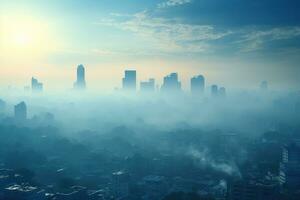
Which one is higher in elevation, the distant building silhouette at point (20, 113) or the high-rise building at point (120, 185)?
the distant building silhouette at point (20, 113)

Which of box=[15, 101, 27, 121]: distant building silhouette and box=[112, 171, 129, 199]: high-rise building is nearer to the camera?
box=[112, 171, 129, 199]: high-rise building

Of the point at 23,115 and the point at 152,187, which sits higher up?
the point at 23,115

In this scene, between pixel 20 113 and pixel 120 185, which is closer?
pixel 120 185

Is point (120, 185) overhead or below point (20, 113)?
below

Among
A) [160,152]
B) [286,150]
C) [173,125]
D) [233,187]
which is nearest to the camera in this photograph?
[233,187]

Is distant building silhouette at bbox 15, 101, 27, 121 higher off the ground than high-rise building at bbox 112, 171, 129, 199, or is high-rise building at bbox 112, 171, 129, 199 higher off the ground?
distant building silhouette at bbox 15, 101, 27, 121

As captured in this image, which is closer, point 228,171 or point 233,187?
point 233,187

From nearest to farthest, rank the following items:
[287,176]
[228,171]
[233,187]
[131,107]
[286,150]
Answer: [233,187], [287,176], [228,171], [286,150], [131,107]

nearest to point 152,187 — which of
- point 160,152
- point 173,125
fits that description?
point 160,152

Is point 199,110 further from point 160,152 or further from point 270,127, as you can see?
point 160,152

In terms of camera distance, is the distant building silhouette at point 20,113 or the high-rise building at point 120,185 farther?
the distant building silhouette at point 20,113
